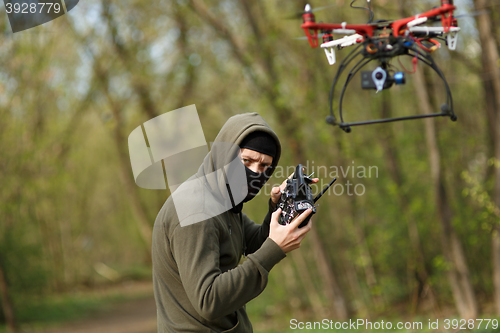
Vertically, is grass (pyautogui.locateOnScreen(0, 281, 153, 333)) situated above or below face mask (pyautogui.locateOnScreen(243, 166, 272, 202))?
below

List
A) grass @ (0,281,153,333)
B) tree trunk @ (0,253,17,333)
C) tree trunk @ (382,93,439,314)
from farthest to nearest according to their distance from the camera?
grass @ (0,281,153,333) → tree trunk @ (0,253,17,333) → tree trunk @ (382,93,439,314)

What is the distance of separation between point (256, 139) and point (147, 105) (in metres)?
9.54

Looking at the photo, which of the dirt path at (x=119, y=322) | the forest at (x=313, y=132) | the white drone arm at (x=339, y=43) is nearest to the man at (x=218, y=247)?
the white drone arm at (x=339, y=43)

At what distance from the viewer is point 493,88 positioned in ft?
19.9

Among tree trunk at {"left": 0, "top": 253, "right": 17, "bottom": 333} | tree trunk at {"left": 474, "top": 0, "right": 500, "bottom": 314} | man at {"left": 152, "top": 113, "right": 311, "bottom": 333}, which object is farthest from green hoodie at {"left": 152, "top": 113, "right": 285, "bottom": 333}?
tree trunk at {"left": 0, "top": 253, "right": 17, "bottom": 333}

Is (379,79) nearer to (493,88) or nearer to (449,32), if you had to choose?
(449,32)

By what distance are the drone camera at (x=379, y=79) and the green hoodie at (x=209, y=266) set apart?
0.94m

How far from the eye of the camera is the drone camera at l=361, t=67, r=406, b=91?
2717 millimetres

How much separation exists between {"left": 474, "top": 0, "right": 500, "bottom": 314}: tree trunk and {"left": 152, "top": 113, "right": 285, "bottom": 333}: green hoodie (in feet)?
15.2

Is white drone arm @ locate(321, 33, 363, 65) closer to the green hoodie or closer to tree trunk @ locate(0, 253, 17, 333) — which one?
the green hoodie

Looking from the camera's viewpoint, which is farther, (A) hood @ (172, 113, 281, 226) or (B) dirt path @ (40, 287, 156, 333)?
(B) dirt path @ (40, 287, 156, 333)

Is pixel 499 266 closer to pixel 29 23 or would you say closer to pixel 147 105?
pixel 29 23

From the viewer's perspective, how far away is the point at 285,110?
293 inches

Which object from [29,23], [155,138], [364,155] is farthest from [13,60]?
[155,138]
